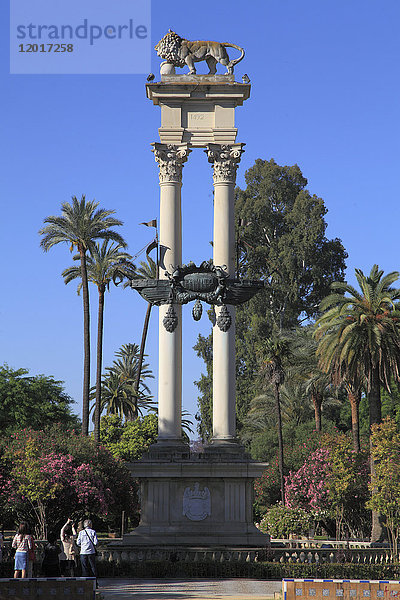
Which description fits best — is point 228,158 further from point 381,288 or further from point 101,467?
point 101,467

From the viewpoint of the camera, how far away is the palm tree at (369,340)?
41.4m

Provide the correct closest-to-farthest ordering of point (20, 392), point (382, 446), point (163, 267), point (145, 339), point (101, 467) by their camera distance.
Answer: point (163, 267), point (382, 446), point (101, 467), point (20, 392), point (145, 339)

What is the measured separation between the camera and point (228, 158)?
36.3 meters

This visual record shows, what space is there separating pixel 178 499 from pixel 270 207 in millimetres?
55616

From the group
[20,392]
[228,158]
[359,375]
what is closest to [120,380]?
[20,392]

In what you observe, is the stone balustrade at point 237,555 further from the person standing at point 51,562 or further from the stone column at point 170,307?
the person standing at point 51,562

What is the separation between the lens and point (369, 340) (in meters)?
41.4

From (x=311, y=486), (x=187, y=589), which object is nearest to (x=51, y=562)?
(x=187, y=589)

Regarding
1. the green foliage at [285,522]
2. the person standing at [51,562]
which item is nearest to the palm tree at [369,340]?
the green foliage at [285,522]

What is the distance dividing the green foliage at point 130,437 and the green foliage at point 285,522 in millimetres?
16066

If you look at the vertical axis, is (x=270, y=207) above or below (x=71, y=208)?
above

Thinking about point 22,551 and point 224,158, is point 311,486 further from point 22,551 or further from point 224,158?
point 22,551

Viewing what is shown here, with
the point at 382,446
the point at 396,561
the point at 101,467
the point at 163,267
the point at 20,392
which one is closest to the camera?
the point at 396,561

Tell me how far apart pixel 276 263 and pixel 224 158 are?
46.6m
